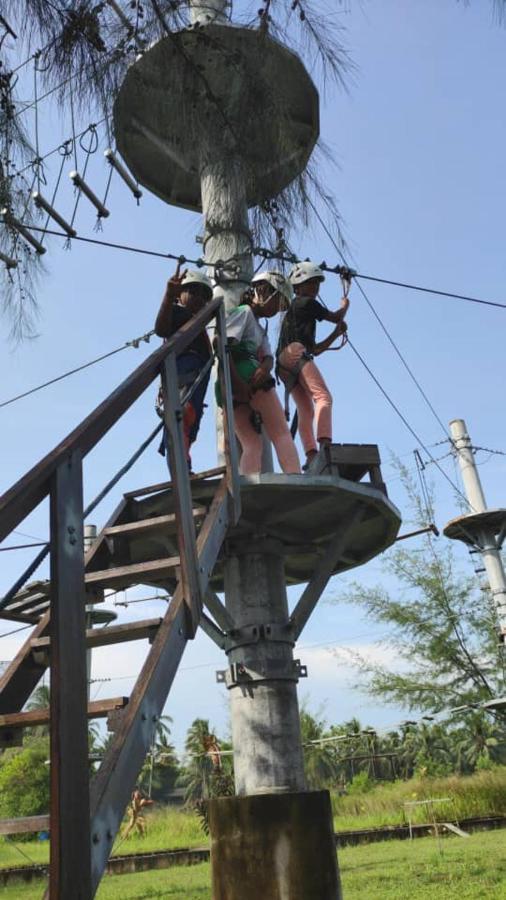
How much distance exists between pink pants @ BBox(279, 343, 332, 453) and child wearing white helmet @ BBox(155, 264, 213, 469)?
2.02 feet

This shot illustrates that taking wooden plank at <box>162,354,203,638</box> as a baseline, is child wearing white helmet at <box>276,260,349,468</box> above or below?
→ above

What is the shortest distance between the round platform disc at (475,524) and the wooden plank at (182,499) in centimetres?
1484

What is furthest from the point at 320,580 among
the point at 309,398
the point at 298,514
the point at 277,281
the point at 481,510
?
the point at 481,510

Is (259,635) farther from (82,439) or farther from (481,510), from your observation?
(481,510)

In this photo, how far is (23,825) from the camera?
6.31 feet

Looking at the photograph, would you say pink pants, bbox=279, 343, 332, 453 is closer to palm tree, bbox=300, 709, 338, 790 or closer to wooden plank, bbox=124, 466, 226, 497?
wooden plank, bbox=124, 466, 226, 497

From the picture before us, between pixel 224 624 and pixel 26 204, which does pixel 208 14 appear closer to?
pixel 26 204

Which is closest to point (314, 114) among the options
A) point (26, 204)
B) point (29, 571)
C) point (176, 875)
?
point (26, 204)

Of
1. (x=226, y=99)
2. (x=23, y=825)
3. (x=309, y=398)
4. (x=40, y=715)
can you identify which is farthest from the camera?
(x=309, y=398)

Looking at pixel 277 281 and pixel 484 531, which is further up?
pixel 484 531

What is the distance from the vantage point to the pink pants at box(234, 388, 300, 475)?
4.81m

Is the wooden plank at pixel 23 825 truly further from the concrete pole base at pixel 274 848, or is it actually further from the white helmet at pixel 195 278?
the white helmet at pixel 195 278

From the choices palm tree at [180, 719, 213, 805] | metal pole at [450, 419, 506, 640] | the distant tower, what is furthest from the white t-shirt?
palm tree at [180, 719, 213, 805]

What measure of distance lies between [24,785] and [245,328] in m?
29.3
